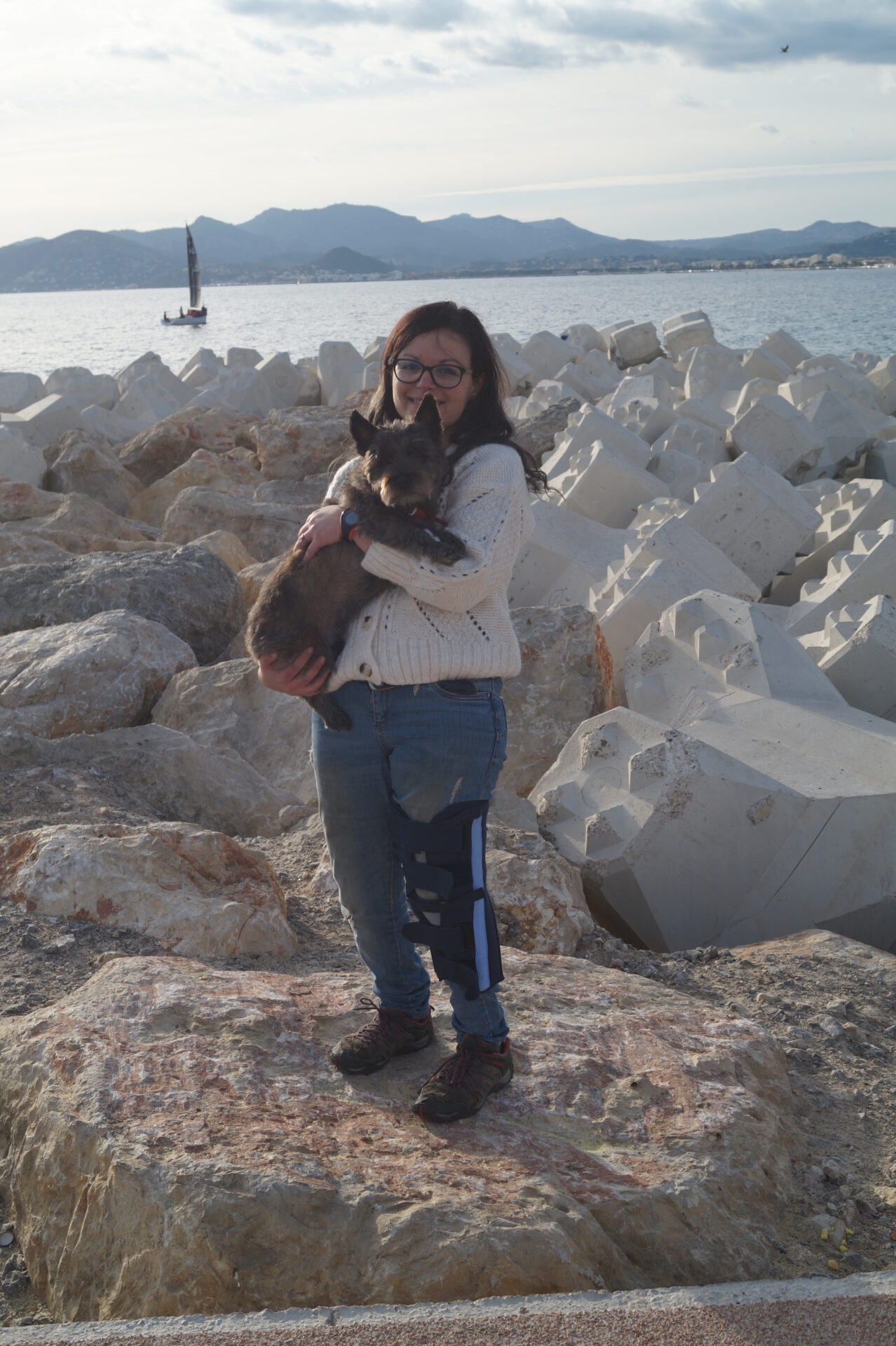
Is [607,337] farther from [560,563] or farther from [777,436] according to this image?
[560,563]

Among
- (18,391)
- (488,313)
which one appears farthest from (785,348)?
(488,313)

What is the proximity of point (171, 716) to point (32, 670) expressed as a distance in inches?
23.9

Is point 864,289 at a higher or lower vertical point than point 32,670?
higher

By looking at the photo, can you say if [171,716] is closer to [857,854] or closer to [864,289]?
[857,854]

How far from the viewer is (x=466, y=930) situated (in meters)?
2.36

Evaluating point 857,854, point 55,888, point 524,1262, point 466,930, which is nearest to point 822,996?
point 857,854

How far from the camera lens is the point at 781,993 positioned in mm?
3254

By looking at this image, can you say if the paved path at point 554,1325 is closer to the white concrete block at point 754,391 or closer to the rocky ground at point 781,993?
the rocky ground at point 781,993

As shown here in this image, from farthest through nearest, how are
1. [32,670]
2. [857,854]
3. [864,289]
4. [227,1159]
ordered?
[864,289]
[32,670]
[857,854]
[227,1159]

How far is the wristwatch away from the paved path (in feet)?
4.62

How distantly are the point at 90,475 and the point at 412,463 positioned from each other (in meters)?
8.48

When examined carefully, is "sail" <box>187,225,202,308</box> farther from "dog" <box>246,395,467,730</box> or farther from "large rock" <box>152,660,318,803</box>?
"dog" <box>246,395,467,730</box>

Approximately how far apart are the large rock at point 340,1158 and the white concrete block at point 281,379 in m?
14.5

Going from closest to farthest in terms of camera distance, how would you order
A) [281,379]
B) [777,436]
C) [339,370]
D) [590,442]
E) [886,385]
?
[590,442] < [777,436] < [886,385] < [339,370] < [281,379]
